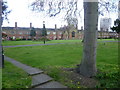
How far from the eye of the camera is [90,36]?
4.77 meters

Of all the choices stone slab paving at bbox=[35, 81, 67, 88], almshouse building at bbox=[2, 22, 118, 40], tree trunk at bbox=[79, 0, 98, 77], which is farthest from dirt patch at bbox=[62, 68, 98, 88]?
almshouse building at bbox=[2, 22, 118, 40]

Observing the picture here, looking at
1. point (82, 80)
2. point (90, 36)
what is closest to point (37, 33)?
point (90, 36)

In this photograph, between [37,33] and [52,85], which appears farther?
[37,33]

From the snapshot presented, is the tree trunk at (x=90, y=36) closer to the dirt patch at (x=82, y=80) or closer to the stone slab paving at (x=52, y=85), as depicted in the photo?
the dirt patch at (x=82, y=80)

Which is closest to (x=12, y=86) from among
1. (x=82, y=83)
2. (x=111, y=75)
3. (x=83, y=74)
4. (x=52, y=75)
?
(x=52, y=75)

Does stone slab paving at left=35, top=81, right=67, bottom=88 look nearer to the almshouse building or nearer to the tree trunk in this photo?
the tree trunk

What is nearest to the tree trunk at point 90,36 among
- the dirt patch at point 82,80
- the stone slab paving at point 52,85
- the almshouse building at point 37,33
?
the dirt patch at point 82,80

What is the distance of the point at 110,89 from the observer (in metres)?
4.05

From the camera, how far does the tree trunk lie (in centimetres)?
473

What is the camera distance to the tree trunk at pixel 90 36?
15.5 feet

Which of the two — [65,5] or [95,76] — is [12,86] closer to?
[95,76]

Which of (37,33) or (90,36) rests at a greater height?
(37,33)

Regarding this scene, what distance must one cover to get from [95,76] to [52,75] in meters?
1.88

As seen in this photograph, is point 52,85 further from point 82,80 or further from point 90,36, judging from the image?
point 90,36
